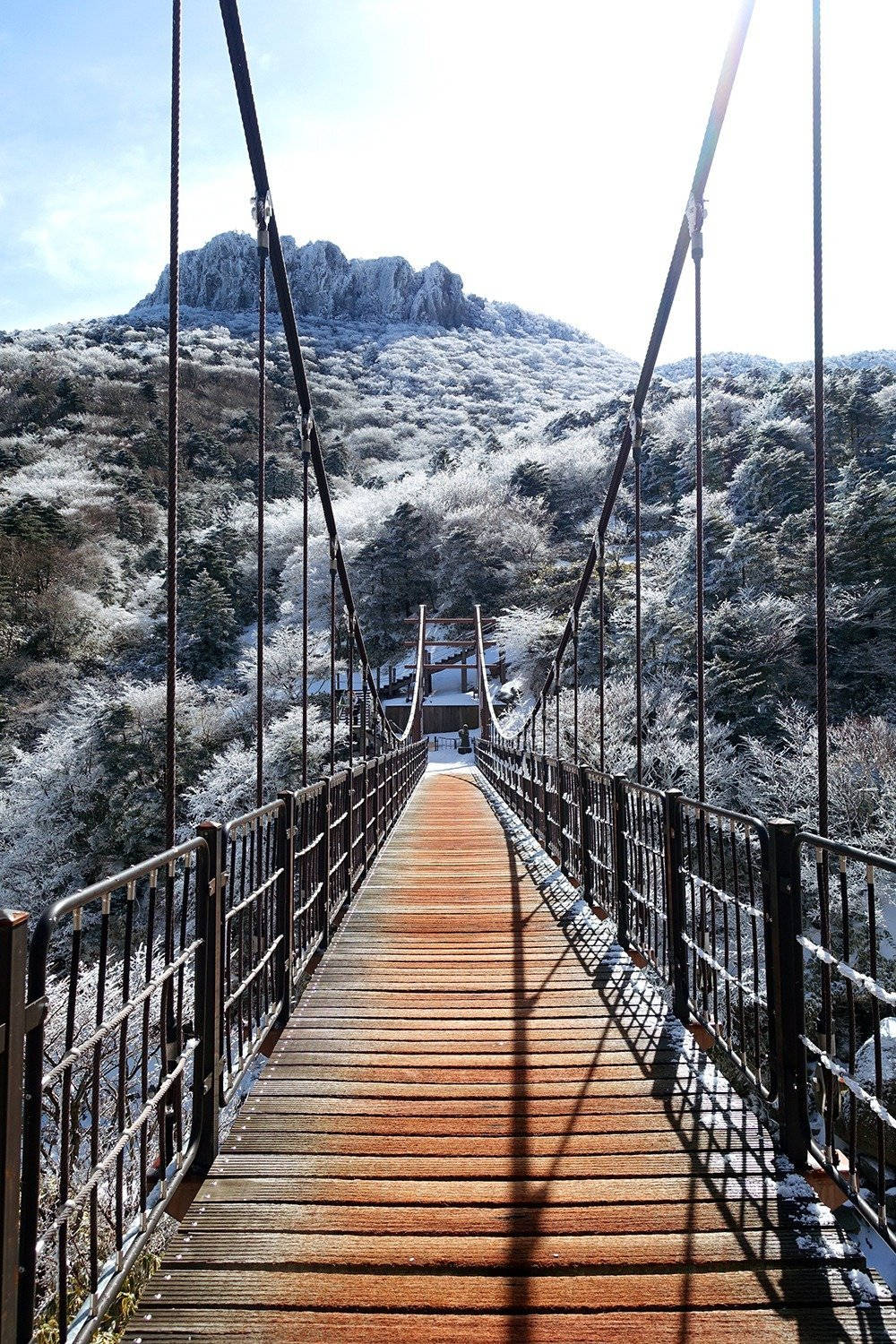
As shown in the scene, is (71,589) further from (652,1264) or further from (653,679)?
(652,1264)

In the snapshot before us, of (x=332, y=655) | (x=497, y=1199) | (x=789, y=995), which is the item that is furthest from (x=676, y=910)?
(x=332, y=655)

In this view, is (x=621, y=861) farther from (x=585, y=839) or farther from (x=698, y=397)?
(x=698, y=397)

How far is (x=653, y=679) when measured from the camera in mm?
19688

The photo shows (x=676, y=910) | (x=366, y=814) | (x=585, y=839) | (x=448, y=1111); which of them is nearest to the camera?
(x=448, y=1111)

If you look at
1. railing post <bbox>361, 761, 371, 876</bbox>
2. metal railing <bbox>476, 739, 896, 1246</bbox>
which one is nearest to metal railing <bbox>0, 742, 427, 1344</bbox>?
metal railing <bbox>476, 739, 896, 1246</bbox>

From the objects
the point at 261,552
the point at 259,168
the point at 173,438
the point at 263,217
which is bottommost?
the point at 261,552

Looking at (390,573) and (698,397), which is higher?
(390,573)

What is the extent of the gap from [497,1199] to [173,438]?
2.66 m

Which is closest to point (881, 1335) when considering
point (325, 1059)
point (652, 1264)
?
point (652, 1264)

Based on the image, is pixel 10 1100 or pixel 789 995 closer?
pixel 10 1100

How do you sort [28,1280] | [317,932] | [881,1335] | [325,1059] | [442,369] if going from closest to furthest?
[28,1280] → [881,1335] → [325,1059] → [317,932] → [442,369]

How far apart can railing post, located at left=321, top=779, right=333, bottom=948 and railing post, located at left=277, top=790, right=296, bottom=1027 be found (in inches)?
34.6

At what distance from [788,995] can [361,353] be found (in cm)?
7795

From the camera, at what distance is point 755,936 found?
241cm
